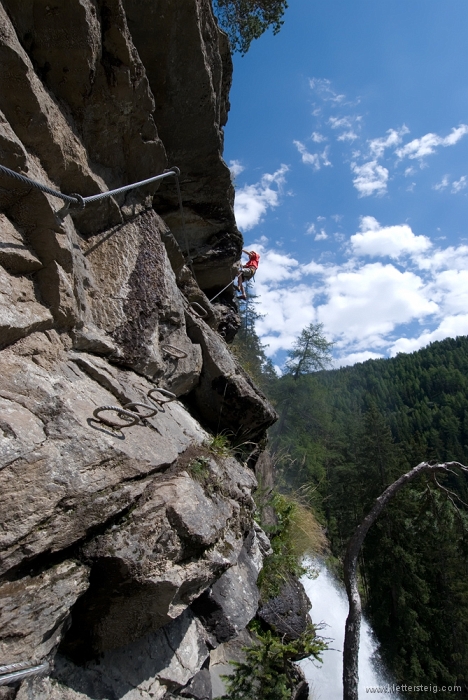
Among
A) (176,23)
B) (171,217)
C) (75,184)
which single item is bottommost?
(75,184)

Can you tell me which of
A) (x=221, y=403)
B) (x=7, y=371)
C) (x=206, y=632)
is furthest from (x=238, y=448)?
(x=7, y=371)

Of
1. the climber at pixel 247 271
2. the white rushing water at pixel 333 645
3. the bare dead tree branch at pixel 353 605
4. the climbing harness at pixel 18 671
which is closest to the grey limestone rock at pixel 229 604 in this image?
the bare dead tree branch at pixel 353 605

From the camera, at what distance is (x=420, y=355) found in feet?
348

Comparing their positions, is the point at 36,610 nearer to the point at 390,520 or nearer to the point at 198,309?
the point at 198,309

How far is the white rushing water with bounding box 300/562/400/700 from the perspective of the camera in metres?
14.6

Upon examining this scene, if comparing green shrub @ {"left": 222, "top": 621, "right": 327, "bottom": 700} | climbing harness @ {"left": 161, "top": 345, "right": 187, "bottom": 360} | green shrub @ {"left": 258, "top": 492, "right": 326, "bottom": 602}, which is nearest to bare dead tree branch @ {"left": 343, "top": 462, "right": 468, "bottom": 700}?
green shrub @ {"left": 222, "top": 621, "right": 327, "bottom": 700}

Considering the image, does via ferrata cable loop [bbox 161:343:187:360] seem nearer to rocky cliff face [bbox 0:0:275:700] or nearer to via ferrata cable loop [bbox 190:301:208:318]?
rocky cliff face [bbox 0:0:275:700]

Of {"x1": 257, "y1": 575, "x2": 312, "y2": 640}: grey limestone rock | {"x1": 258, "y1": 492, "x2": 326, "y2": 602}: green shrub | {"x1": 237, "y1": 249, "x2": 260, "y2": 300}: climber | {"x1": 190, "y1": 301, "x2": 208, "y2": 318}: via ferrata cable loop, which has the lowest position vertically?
{"x1": 257, "y1": 575, "x2": 312, "y2": 640}: grey limestone rock

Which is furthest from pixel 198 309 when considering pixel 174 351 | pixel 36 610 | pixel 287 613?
pixel 36 610

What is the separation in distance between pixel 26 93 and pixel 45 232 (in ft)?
3.60

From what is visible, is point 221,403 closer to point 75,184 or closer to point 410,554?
point 75,184

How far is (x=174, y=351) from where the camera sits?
195 inches

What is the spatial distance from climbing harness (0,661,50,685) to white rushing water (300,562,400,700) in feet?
51.2

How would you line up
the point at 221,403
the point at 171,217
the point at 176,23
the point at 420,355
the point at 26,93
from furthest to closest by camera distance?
the point at 420,355 < the point at 171,217 < the point at 221,403 < the point at 176,23 < the point at 26,93
